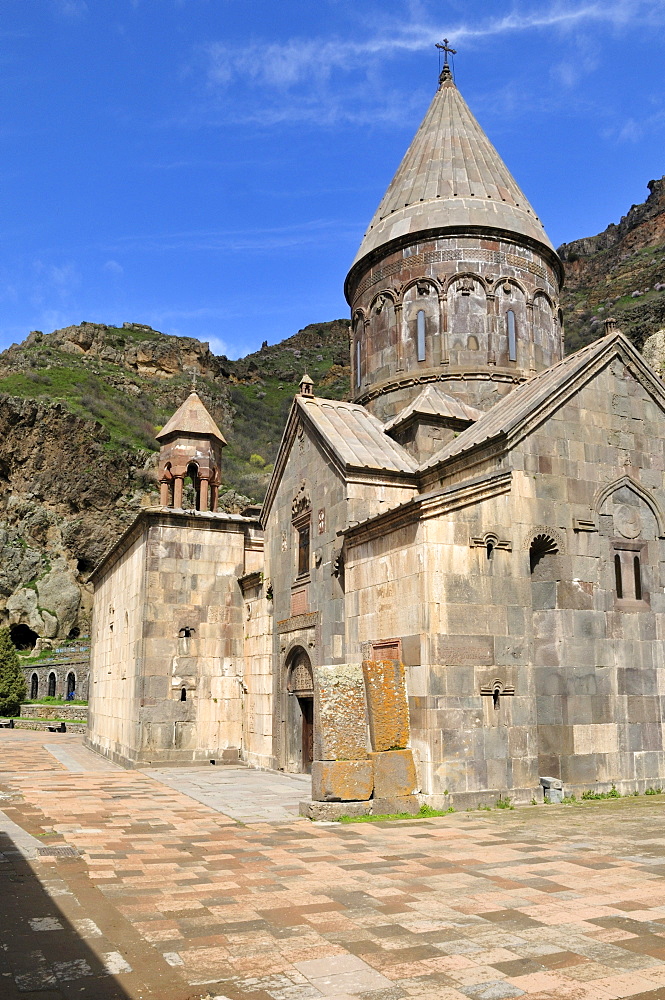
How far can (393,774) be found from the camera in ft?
28.9

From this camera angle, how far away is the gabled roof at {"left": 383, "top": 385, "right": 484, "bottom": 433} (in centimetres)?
1395

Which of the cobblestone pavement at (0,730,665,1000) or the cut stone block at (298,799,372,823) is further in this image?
the cut stone block at (298,799,372,823)

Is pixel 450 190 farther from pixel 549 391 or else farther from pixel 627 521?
pixel 627 521

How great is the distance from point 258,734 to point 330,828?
721 centimetres

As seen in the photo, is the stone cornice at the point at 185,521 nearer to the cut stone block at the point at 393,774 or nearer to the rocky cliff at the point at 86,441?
the cut stone block at the point at 393,774

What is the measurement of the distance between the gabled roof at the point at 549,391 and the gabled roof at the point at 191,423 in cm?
699

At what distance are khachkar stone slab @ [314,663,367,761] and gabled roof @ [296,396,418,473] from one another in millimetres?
4278

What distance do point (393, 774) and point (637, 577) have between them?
453 centimetres

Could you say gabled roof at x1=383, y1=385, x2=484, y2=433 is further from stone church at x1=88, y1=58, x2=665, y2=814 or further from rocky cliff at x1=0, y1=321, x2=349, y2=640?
rocky cliff at x1=0, y1=321, x2=349, y2=640

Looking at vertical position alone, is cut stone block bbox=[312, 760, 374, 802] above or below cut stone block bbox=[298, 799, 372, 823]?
above

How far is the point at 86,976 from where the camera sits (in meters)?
3.84

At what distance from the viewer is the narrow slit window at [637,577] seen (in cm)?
1091

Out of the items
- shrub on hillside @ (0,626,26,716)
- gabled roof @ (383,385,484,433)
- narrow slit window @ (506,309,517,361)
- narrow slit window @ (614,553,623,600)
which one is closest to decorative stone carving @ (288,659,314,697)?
gabled roof @ (383,385,484,433)

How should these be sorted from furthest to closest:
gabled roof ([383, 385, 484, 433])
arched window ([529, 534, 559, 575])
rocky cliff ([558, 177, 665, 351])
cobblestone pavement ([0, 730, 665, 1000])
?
rocky cliff ([558, 177, 665, 351])
gabled roof ([383, 385, 484, 433])
arched window ([529, 534, 559, 575])
cobblestone pavement ([0, 730, 665, 1000])
